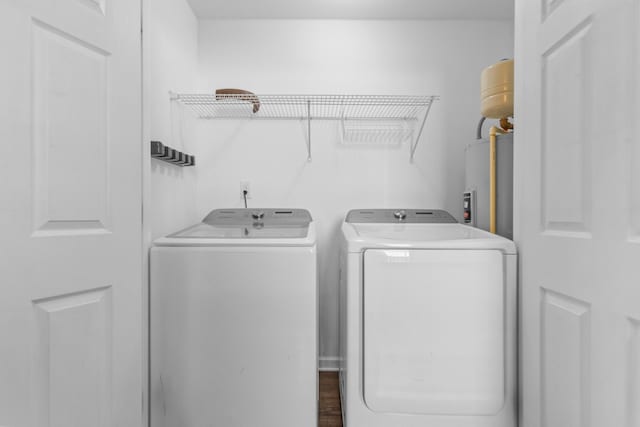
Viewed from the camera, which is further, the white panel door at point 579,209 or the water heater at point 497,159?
the water heater at point 497,159

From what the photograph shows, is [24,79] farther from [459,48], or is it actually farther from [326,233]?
[459,48]

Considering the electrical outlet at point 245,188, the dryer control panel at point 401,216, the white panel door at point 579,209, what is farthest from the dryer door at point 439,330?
the electrical outlet at point 245,188

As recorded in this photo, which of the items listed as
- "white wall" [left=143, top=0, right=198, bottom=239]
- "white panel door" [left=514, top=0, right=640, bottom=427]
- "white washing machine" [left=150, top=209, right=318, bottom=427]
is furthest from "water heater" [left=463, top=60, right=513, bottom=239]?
"white wall" [left=143, top=0, right=198, bottom=239]

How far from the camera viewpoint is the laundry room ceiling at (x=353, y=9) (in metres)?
1.94

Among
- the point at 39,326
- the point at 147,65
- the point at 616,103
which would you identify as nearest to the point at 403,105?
the point at 616,103

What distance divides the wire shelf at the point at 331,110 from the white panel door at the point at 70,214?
0.88 metres

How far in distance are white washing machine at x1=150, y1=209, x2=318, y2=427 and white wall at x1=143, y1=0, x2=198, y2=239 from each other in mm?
355

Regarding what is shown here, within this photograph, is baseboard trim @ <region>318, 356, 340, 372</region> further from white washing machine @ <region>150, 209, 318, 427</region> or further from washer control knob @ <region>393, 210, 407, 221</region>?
washer control knob @ <region>393, 210, 407, 221</region>

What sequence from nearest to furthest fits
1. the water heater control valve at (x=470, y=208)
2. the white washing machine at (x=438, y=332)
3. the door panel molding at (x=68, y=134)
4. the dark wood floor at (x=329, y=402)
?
the door panel molding at (x=68, y=134)
the white washing machine at (x=438, y=332)
the dark wood floor at (x=329, y=402)
the water heater control valve at (x=470, y=208)

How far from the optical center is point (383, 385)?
3.98 feet

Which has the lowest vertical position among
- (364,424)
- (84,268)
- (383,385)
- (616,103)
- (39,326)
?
(364,424)

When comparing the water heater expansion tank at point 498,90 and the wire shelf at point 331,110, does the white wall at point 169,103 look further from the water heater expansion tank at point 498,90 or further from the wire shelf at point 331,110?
the water heater expansion tank at point 498,90

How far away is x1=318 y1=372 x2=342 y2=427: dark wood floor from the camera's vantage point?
1.61m

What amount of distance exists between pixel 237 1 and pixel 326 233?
156cm
